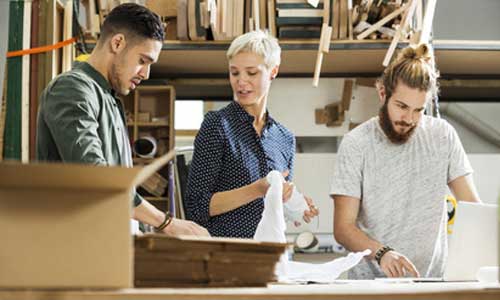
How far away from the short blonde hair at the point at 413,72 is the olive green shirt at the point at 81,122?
3.26 feet

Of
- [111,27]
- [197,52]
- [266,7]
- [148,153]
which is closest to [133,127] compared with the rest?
[148,153]

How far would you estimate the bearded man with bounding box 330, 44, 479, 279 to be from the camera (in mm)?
2922

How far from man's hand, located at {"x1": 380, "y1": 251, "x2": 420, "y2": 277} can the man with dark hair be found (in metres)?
0.71

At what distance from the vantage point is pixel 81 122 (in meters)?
2.35

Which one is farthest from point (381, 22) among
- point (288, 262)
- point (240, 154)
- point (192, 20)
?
point (288, 262)

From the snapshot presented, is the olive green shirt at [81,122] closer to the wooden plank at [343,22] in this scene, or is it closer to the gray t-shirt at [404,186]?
the gray t-shirt at [404,186]

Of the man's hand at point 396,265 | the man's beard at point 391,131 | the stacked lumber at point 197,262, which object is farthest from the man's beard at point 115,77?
the stacked lumber at point 197,262

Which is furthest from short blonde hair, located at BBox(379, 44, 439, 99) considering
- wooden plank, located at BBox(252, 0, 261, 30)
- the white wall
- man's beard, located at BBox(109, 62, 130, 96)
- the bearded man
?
the white wall

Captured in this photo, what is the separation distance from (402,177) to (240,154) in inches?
24.5

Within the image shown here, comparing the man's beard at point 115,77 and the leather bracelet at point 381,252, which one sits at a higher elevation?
the man's beard at point 115,77

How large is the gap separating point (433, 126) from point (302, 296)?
191 cm

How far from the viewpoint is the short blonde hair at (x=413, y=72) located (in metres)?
2.94

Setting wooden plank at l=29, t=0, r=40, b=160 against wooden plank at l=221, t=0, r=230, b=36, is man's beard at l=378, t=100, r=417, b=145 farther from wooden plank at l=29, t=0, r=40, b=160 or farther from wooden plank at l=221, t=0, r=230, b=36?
wooden plank at l=29, t=0, r=40, b=160

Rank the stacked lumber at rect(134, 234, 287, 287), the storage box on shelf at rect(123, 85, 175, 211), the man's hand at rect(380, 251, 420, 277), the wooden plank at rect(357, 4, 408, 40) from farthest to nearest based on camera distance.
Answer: the storage box on shelf at rect(123, 85, 175, 211)
the wooden plank at rect(357, 4, 408, 40)
the man's hand at rect(380, 251, 420, 277)
the stacked lumber at rect(134, 234, 287, 287)
